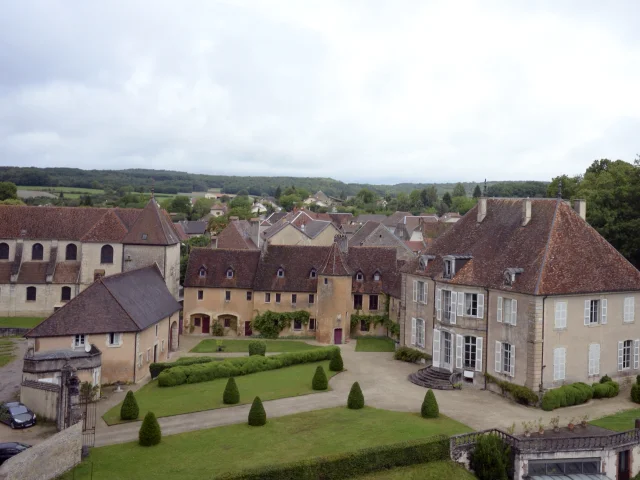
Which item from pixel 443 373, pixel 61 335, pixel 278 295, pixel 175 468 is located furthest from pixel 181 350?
pixel 175 468

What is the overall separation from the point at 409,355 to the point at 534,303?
39.1 feet

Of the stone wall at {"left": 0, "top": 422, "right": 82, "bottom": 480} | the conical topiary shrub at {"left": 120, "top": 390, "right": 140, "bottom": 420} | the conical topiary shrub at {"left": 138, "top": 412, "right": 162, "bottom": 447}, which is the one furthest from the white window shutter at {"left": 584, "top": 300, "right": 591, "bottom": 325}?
the stone wall at {"left": 0, "top": 422, "right": 82, "bottom": 480}

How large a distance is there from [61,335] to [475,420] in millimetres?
24565

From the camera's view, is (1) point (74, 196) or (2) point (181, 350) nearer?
(2) point (181, 350)

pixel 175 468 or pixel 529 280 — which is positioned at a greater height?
pixel 529 280

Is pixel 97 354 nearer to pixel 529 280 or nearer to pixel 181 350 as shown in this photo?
pixel 181 350

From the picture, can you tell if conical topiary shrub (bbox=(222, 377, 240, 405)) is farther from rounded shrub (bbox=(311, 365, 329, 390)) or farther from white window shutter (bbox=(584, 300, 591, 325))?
white window shutter (bbox=(584, 300, 591, 325))

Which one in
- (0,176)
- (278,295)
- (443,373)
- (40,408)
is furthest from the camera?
(0,176)

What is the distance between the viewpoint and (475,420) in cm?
3123

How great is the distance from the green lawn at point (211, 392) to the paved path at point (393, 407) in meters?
0.98

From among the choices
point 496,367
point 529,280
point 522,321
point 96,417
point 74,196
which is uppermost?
point 74,196

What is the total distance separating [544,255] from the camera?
35812 mm

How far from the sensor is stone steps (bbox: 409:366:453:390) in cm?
3781

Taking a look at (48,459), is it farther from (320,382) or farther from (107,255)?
(107,255)
